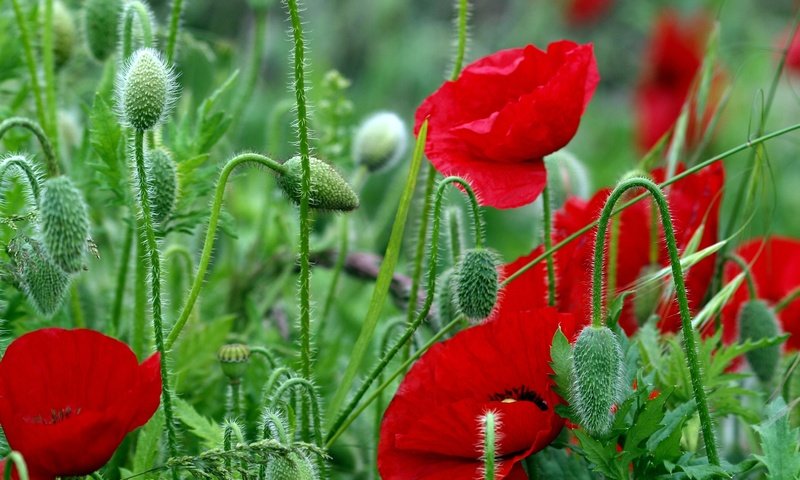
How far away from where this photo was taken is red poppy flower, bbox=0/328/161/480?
1.07 metres

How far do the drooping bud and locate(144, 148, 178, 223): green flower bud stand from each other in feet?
0.42

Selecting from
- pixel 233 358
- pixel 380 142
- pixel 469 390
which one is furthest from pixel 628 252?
pixel 233 358

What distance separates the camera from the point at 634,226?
1604 millimetres

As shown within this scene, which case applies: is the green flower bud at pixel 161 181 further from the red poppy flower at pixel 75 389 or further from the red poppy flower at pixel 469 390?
the red poppy flower at pixel 469 390

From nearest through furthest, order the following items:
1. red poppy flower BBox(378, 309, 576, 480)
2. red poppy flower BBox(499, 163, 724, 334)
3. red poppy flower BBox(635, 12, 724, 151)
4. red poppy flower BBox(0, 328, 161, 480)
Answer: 1. red poppy flower BBox(0, 328, 161, 480)
2. red poppy flower BBox(378, 309, 576, 480)
3. red poppy flower BBox(499, 163, 724, 334)
4. red poppy flower BBox(635, 12, 724, 151)

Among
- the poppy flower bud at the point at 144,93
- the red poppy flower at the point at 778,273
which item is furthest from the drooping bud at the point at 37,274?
the red poppy flower at the point at 778,273

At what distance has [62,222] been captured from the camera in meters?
1.10

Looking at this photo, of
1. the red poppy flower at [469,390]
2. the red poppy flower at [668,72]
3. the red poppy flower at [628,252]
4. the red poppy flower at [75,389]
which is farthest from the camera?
the red poppy flower at [668,72]

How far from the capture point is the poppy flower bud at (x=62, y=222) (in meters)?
1.10

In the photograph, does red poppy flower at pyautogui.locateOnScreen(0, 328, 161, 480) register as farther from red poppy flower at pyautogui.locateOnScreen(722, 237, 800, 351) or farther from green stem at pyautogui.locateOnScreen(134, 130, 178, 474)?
red poppy flower at pyautogui.locateOnScreen(722, 237, 800, 351)

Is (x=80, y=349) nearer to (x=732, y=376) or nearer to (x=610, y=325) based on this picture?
(x=610, y=325)

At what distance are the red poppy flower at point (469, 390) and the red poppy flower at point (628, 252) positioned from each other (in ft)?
0.31

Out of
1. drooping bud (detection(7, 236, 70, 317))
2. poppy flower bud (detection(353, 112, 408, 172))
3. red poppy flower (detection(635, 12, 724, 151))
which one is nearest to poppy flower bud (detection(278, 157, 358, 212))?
drooping bud (detection(7, 236, 70, 317))

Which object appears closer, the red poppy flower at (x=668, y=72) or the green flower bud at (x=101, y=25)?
the green flower bud at (x=101, y=25)
